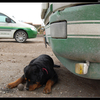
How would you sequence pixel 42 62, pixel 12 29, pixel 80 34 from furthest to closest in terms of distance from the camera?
pixel 12 29, pixel 42 62, pixel 80 34

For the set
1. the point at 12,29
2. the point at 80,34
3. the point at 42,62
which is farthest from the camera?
the point at 12,29

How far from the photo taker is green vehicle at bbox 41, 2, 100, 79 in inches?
53.0

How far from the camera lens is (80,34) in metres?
1.40

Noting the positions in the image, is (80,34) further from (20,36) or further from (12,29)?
(12,29)

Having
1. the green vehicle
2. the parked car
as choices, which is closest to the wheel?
the parked car

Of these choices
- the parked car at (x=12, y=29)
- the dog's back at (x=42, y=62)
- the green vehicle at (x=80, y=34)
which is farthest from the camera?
the parked car at (x=12, y=29)

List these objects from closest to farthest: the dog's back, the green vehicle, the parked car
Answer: the green vehicle, the dog's back, the parked car

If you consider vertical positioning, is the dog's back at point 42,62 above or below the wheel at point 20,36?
below

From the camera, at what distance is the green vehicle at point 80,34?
4.42 ft

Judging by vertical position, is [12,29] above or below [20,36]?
above

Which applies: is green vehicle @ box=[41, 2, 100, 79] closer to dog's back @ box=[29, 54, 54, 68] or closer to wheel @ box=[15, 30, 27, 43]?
dog's back @ box=[29, 54, 54, 68]

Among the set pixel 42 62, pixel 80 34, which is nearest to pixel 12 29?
pixel 42 62

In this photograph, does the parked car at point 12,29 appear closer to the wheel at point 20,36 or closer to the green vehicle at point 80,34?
the wheel at point 20,36

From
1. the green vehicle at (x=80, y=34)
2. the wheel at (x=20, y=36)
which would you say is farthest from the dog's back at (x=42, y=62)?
the wheel at (x=20, y=36)
